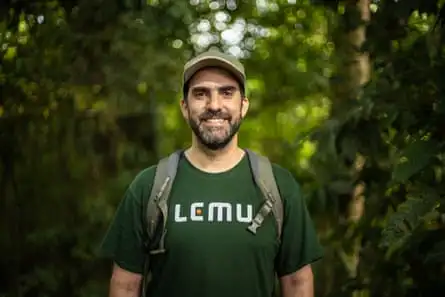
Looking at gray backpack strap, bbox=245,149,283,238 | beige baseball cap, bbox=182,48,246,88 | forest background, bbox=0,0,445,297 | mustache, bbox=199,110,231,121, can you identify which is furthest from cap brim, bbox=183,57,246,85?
forest background, bbox=0,0,445,297

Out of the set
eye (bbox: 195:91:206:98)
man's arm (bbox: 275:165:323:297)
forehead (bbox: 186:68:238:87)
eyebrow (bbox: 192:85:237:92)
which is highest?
forehead (bbox: 186:68:238:87)

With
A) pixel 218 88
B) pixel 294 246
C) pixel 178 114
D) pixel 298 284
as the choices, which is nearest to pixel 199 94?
pixel 218 88

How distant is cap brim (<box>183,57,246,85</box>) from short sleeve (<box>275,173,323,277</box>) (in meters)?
0.36

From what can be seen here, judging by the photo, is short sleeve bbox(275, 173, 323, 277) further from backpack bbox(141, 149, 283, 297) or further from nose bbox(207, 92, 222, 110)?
nose bbox(207, 92, 222, 110)

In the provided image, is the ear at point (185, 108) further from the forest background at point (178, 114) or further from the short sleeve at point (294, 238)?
the forest background at point (178, 114)

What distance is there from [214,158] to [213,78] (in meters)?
0.24

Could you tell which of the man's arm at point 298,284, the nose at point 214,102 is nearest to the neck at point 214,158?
the nose at point 214,102

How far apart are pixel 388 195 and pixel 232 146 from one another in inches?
67.6

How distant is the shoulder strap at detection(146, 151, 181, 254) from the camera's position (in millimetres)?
2529

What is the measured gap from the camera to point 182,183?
257cm

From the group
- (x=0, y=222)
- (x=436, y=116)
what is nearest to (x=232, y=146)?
(x=436, y=116)

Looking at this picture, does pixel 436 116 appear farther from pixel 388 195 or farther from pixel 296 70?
pixel 296 70

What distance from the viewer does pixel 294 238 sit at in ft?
8.53

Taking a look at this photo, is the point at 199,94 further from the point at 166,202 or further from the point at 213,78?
the point at 166,202
